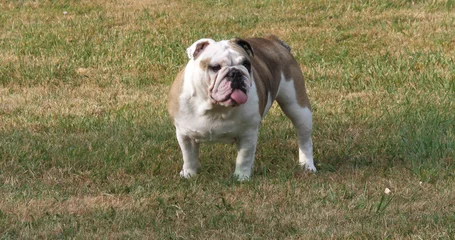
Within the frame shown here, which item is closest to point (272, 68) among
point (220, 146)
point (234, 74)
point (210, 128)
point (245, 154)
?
point (245, 154)

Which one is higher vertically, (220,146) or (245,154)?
(245,154)

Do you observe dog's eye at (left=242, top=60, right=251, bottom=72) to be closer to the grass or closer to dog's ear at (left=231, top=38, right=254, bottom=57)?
dog's ear at (left=231, top=38, right=254, bottom=57)

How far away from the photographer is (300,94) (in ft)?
22.0

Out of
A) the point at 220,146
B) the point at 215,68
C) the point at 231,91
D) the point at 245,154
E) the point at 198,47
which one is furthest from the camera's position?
the point at 220,146

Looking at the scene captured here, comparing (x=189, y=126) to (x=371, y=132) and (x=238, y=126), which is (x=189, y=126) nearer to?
(x=238, y=126)

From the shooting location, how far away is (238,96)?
18.5 ft

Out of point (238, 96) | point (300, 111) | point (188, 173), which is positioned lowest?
point (188, 173)

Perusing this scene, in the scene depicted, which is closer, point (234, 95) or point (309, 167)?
point (234, 95)

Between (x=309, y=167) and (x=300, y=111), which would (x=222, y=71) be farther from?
(x=309, y=167)

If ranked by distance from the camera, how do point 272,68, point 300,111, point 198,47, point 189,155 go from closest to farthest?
point 198,47 < point 189,155 < point 272,68 < point 300,111

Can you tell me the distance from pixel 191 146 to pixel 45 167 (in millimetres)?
1190

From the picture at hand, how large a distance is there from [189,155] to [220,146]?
0.92 meters

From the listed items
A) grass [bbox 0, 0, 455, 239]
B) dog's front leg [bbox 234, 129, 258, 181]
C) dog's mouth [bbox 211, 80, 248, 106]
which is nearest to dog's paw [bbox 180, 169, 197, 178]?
grass [bbox 0, 0, 455, 239]

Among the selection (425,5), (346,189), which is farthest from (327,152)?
(425,5)
